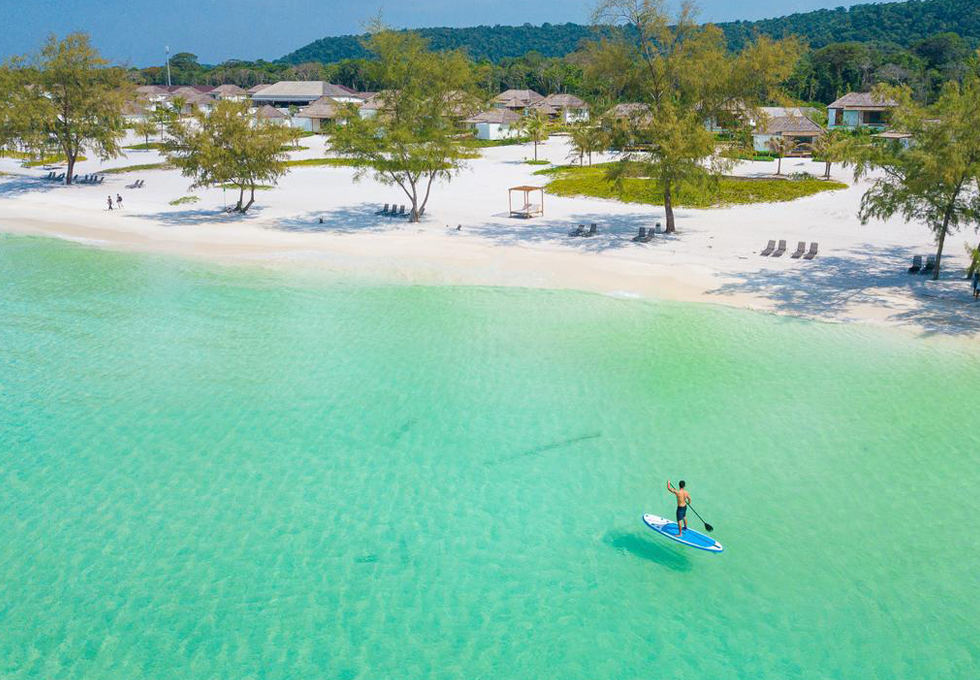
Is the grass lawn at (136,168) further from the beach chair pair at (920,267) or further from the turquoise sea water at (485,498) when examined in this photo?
the beach chair pair at (920,267)

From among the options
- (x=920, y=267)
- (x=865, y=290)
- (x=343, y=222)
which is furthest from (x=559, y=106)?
(x=865, y=290)

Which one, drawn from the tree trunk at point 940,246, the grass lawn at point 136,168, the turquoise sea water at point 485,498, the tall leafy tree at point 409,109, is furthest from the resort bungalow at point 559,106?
the turquoise sea water at point 485,498

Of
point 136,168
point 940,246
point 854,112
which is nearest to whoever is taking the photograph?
point 940,246

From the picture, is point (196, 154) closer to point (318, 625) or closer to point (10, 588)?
point (10, 588)

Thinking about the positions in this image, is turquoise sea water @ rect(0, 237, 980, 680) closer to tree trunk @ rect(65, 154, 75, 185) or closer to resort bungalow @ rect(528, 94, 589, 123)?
tree trunk @ rect(65, 154, 75, 185)

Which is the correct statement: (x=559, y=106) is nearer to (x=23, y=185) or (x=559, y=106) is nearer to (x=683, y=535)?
(x=23, y=185)

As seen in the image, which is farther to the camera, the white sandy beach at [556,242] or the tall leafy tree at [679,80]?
the tall leafy tree at [679,80]

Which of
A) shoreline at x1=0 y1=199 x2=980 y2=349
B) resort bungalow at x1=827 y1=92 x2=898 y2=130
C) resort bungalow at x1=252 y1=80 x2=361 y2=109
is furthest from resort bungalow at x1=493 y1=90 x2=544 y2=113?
shoreline at x1=0 y1=199 x2=980 y2=349
